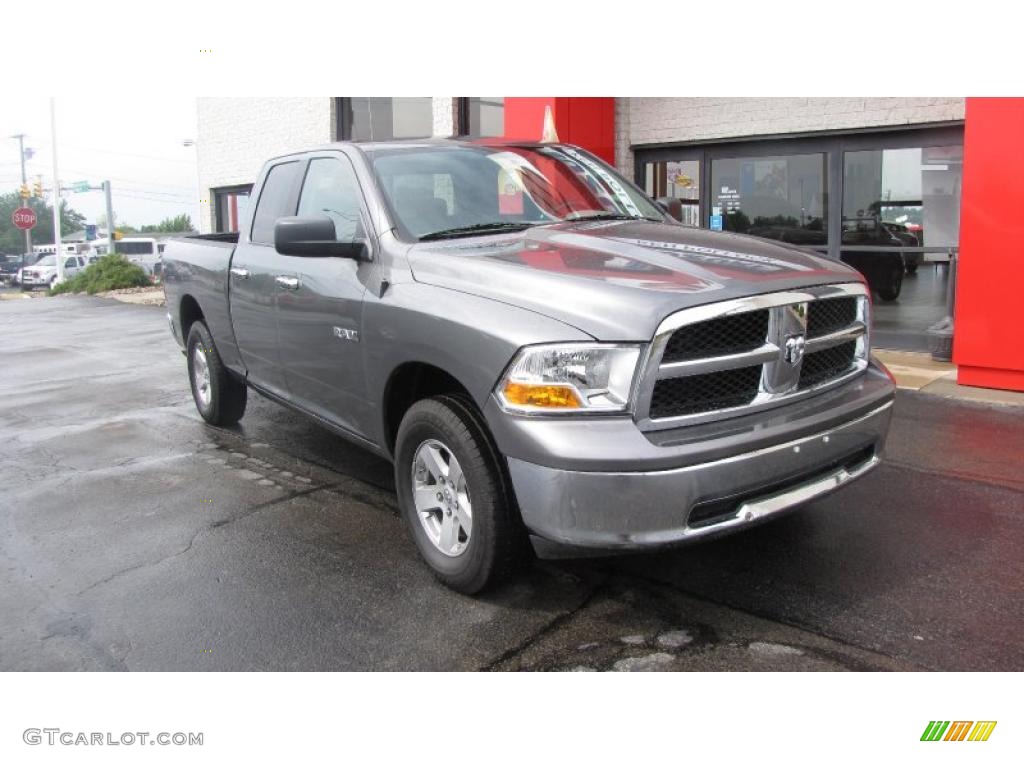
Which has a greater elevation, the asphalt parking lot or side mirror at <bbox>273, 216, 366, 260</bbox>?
side mirror at <bbox>273, 216, 366, 260</bbox>

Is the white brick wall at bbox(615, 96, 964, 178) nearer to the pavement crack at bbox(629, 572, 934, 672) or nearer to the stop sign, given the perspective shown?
the pavement crack at bbox(629, 572, 934, 672)

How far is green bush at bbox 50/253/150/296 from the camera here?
981 inches

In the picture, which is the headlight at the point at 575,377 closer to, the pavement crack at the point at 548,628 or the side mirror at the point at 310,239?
the pavement crack at the point at 548,628

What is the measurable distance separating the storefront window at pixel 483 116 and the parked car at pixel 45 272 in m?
31.3

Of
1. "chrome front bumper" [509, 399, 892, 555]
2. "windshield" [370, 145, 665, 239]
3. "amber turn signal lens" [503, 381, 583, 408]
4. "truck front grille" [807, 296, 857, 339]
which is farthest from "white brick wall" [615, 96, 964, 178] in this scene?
"amber turn signal lens" [503, 381, 583, 408]

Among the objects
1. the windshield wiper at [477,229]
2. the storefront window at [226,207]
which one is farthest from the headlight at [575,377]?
the storefront window at [226,207]

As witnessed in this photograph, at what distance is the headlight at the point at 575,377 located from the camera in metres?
3.15

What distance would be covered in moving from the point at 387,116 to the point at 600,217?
35.5ft

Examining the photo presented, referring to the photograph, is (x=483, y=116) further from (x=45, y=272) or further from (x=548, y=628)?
(x=45, y=272)

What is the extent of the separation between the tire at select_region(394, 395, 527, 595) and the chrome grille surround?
655mm

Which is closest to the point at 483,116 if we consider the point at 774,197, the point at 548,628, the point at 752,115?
the point at 752,115

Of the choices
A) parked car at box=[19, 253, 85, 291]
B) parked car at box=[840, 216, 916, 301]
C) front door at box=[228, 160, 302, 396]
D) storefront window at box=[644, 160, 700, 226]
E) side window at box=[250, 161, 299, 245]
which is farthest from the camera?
parked car at box=[19, 253, 85, 291]

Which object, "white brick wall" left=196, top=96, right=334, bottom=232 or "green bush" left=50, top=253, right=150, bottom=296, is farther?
"green bush" left=50, top=253, right=150, bottom=296

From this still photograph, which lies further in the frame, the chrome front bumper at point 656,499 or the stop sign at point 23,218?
the stop sign at point 23,218
